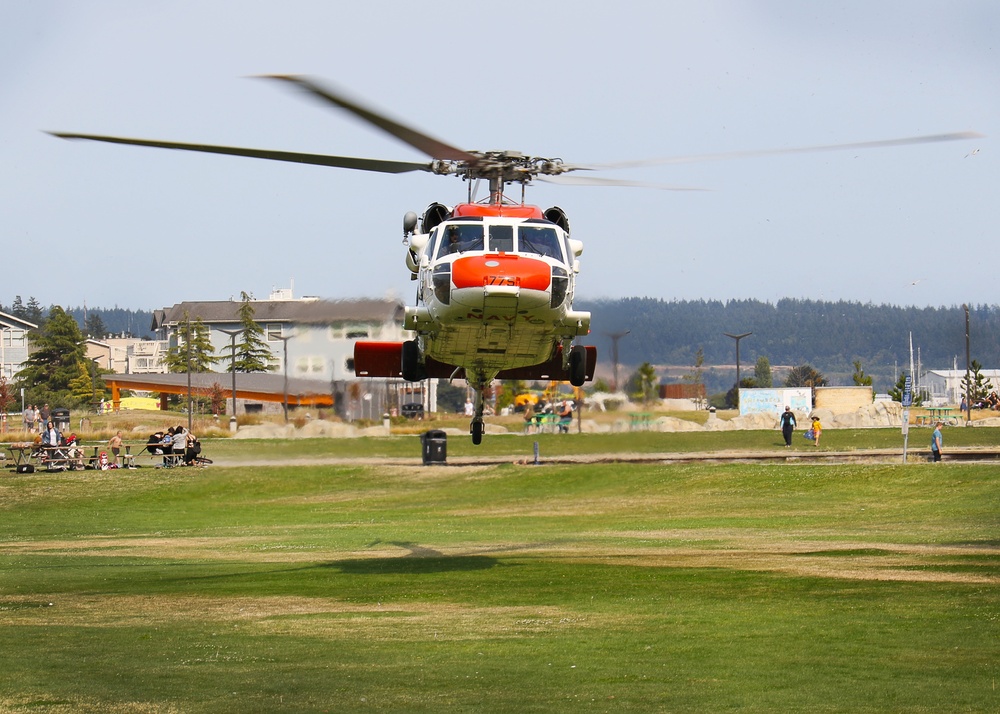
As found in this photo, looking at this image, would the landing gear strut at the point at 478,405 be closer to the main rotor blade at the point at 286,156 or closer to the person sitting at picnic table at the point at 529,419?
the main rotor blade at the point at 286,156

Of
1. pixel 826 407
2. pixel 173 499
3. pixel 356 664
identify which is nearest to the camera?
pixel 356 664

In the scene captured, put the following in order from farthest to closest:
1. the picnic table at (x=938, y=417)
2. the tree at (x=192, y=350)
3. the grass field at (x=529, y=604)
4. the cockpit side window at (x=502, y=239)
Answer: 1. the picnic table at (x=938, y=417)
2. the tree at (x=192, y=350)
3. the cockpit side window at (x=502, y=239)
4. the grass field at (x=529, y=604)

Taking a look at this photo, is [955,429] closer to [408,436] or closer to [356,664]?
[408,436]

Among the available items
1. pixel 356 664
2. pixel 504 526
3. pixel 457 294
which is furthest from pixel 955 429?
pixel 356 664

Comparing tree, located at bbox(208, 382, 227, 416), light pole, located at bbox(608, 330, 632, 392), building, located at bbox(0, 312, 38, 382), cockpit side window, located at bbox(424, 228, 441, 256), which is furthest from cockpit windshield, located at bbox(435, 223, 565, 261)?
building, located at bbox(0, 312, 38, 382)

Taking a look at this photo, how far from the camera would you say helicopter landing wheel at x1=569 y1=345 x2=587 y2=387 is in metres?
23.3

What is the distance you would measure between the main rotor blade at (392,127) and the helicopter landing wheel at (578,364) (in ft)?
15.3

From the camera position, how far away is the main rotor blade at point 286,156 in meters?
16.0

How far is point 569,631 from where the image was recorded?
16.3 metres

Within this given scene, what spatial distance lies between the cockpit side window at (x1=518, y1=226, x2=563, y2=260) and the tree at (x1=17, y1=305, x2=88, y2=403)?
10576 cm

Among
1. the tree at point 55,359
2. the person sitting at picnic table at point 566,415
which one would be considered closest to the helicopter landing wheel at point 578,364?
the person sitting at picnic table at point 566,415

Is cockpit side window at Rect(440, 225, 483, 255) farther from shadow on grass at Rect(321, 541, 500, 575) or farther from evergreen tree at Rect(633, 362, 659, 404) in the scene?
evergreen tree at Rect(633, 362, 659, 404)

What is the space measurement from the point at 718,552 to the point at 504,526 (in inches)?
406

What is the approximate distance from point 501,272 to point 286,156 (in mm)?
3880
